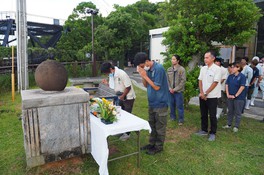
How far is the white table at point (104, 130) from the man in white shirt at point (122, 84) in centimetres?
81

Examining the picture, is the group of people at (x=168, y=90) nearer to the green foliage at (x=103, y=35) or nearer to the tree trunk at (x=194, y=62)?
the tree trunk at (x=194, y=62)

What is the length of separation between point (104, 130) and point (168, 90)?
139 centimetres

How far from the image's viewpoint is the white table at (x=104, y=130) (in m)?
2.87

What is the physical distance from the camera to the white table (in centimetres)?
287

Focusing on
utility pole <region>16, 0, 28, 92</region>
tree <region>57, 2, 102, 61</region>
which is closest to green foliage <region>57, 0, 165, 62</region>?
tree <region>57, 2, 102, 61</region>

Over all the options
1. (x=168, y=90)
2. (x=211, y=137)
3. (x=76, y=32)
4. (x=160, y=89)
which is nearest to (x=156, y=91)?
(x=160, y=89)

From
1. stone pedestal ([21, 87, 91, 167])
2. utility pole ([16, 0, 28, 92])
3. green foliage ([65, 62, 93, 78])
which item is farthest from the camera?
→ green foliage ([65, 62, 93, 78])

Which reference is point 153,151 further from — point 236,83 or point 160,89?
point 236,83

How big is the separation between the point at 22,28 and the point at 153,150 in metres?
7.92

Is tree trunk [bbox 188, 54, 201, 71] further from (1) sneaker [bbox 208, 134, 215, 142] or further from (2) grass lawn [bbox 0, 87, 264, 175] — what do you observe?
(1) sneaker [bbox 208, 134, 215, 142]

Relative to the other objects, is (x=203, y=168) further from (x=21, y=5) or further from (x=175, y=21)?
(x=21, y=5)

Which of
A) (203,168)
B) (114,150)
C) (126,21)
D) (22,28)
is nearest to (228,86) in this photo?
(203,168)

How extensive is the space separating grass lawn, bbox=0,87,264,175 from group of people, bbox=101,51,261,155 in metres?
0.27

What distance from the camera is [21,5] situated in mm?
8719
